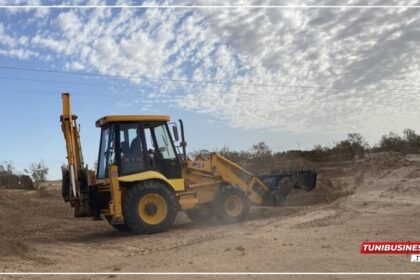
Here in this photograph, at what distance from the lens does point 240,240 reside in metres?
10.1

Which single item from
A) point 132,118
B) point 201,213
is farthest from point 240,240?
point 201,213

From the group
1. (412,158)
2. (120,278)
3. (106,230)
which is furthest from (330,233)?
(412,158)

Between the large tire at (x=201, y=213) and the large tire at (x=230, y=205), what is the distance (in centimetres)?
46

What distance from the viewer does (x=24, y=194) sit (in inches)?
1040

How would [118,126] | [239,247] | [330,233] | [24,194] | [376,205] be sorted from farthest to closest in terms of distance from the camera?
[24,194] → [376,205] → [118,126] → [330,233] → [239,247]

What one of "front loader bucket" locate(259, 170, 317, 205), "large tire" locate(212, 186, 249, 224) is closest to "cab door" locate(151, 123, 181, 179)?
"large tire" locate(212, 186, 249, 224)

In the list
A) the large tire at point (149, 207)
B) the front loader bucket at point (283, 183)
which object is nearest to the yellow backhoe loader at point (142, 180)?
the large tire at point (149, 207)

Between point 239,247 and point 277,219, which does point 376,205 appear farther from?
point 239,247

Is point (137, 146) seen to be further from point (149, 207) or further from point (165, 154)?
point (149, 207)

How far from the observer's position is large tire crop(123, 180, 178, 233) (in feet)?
40.2

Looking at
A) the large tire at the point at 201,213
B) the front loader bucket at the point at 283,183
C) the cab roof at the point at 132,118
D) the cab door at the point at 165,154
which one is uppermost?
the cab roof at the point at 132,118

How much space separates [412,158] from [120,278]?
76.8ft

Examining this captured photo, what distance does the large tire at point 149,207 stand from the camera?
12.2 m

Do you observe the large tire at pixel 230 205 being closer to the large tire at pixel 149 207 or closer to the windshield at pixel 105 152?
the large tire at pixel 149 207
